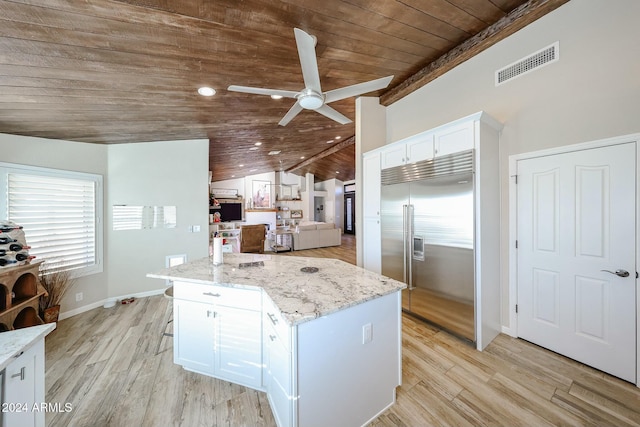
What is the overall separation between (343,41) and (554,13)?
77.9 inches

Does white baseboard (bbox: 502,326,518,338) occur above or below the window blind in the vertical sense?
below

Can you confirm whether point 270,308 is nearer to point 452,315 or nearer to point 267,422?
point 267,422

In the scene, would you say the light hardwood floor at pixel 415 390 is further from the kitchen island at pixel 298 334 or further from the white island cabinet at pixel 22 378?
the white island cabinet at pixel 22 378

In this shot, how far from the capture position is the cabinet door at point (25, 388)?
3.28ft

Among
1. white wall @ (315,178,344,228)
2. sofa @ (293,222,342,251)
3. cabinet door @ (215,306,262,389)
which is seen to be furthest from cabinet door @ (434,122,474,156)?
white wall @ (315,178,344,228)

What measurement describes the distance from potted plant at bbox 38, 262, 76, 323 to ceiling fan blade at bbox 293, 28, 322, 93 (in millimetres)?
3766

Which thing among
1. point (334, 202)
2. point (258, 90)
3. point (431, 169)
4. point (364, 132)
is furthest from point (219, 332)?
point (334, 202)

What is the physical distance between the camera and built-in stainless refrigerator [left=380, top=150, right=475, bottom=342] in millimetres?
2402

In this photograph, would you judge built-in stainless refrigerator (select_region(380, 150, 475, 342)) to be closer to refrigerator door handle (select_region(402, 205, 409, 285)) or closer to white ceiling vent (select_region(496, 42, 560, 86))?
refrigerator door handle (select_region(402, 205, 409, 285))

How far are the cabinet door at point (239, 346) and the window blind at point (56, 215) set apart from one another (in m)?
2.95

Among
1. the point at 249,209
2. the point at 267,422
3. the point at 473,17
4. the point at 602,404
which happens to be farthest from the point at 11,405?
the point at 249,209

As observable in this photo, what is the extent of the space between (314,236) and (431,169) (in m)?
6.15

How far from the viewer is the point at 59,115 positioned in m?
2.45

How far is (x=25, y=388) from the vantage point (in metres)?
1.08
